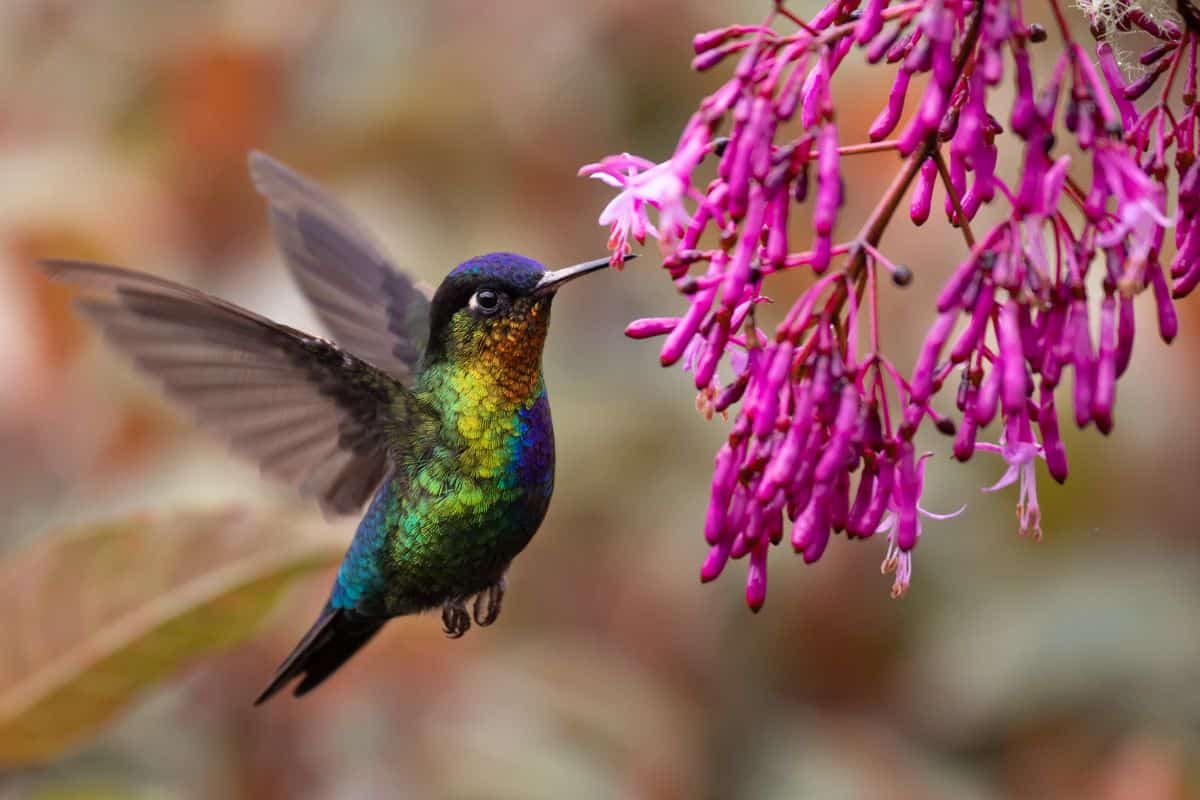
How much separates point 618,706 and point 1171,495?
5.45ft

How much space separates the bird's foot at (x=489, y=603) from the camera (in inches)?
114

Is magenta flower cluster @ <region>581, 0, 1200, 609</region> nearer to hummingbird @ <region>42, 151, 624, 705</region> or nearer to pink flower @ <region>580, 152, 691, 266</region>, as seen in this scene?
pink flower @ <region>580, 152, 691, 266</region>

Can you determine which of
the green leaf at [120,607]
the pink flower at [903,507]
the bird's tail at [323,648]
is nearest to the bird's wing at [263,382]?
the green leaf at [120,607]

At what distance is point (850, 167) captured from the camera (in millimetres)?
4492

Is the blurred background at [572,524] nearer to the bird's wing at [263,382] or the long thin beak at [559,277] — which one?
the bird's wing at [263,382]

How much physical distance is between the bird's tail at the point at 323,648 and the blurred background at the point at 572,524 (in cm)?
53

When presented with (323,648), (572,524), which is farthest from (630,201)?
(572,524)

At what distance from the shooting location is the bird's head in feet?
8.38

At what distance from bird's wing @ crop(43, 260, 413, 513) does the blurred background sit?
713 mm

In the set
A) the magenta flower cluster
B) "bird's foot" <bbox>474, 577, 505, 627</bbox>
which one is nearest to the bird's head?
"bird's foot" <bbox>474, 577, 505, 627</bbox>

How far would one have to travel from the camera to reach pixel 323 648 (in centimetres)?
303

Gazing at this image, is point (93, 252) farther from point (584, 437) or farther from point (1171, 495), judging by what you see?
point (1171, 495)

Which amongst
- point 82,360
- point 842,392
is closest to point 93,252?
point 82,360

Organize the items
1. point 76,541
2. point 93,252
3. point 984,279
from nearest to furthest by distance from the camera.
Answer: point 984,279
point 76,541
point 93,252
